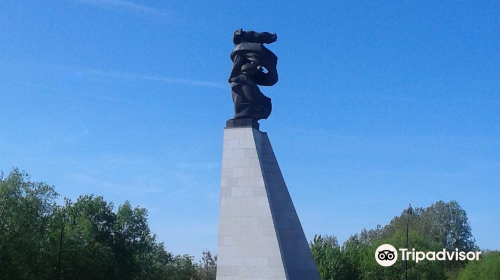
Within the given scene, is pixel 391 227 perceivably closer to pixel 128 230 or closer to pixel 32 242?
pixel 128 230

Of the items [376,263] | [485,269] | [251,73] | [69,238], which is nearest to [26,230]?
[69,238]

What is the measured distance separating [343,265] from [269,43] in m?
24.0

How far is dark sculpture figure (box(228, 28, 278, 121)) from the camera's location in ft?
55.2

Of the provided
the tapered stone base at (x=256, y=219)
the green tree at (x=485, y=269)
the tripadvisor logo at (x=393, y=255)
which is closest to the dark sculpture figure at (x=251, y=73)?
the tapered stone base at (x=256, y=219)

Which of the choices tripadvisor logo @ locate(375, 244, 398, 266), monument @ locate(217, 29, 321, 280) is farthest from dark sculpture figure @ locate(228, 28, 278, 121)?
tripadvisor logo @ locate(375, 244, 398, 266)

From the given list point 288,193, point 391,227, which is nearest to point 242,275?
point 288,193

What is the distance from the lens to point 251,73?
17156mm

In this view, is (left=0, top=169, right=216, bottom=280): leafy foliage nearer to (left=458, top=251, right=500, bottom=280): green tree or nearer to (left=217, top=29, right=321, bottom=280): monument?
(left=217, top=29, right=321, bottom=280): monument

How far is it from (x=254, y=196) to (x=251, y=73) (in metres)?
4.05

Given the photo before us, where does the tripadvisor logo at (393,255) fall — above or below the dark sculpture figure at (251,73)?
below

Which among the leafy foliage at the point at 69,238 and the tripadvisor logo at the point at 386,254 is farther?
the tripadvisor logo at the point at 386,254

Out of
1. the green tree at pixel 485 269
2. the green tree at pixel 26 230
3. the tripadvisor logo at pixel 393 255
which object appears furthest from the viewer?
the green tree at pixel 485 269

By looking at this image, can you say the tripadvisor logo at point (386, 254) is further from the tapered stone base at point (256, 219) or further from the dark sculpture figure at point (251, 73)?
the dark sculpture figure at point (251, 73)

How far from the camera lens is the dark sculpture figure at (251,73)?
16828mm
